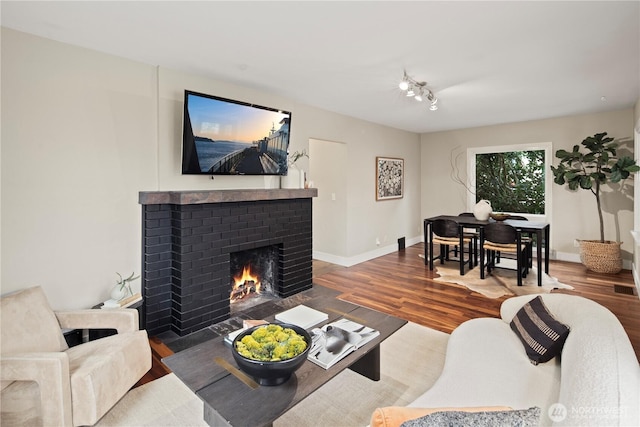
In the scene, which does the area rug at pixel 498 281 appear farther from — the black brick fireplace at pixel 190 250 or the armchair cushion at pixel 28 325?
the armchair cushion at pixel 28 325

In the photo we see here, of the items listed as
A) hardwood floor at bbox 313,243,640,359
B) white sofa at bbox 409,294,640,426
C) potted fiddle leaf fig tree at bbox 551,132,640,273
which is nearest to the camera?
white sofa at bbox 409,294,640,426

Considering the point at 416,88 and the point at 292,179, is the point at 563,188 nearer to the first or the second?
the point at 416,88

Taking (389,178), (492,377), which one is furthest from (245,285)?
(389,178)

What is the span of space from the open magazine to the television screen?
200 centimetres

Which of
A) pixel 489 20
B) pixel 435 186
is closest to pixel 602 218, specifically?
pixel 435 186

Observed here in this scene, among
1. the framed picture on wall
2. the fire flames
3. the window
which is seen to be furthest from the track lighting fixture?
the window

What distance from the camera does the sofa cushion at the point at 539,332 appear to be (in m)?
1.70

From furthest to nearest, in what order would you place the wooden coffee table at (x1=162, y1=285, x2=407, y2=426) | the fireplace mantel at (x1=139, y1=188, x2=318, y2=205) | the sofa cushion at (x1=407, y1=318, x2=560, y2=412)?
the fireplace mantel at (x1=139, y1=188, x2=318, y2=205), the sofa cushion at (x1=407, y1=318, x2=560, y2=412), the wooden coffee table at (x1=162, y1=285, x2=407, y2=426)

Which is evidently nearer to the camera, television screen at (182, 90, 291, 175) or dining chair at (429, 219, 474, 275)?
television screen at (182, 90, 291, 175)

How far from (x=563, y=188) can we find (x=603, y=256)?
135 centimetres

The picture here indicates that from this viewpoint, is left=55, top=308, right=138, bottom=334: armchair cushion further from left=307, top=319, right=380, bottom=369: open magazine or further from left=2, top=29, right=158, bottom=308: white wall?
left=307, top=319, right=380, bottom=369: open magazine

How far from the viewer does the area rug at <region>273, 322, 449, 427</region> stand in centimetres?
191

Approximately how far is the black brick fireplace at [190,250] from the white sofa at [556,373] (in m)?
2.16

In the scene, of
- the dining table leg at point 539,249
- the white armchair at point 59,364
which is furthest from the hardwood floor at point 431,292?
the white armchair at point 59,364
